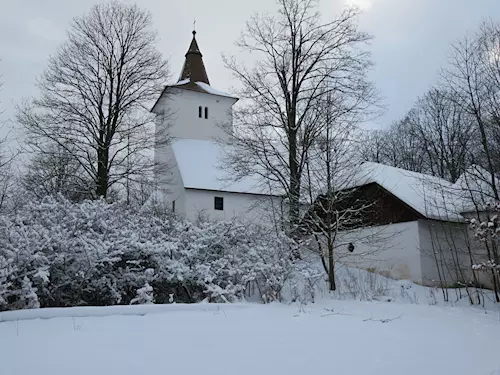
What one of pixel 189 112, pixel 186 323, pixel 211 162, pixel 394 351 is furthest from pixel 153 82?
pixel 394 351

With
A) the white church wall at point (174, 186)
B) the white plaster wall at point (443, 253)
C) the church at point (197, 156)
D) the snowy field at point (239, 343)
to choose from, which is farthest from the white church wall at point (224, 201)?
the snowy field at point (239, 343)

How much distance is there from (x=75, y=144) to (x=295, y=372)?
15.6m

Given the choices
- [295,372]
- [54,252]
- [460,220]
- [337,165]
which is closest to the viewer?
[295,372]

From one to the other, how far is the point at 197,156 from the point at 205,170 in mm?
1626

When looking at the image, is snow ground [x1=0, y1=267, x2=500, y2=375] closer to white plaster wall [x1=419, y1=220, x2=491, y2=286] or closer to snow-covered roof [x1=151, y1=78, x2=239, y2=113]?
white plaster wall [x1=419, y1=220, x2=491, y2=286]

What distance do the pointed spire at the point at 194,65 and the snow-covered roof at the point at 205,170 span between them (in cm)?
721

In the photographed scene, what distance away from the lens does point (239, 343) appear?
4.44 m

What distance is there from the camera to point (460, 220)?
47.0 ft

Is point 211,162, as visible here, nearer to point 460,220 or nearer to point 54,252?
point 460,220

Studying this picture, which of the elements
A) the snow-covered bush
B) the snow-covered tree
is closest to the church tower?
the snow-covered bush

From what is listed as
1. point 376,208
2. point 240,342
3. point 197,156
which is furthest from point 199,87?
point 240,342

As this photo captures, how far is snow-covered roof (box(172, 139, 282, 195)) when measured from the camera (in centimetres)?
2455

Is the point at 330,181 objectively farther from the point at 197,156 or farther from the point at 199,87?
the point at 199,87

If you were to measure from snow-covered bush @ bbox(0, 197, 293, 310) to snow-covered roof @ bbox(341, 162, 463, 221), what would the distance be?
5058mm
